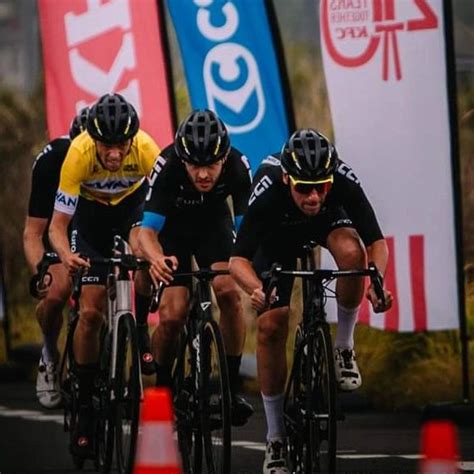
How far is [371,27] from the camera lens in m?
16.5

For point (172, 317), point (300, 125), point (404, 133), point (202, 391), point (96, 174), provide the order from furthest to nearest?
1. point (300, 125)
2. point (404, 133)
3. point (96, 174)
4. point (172, 317)
5. point (202, 391)

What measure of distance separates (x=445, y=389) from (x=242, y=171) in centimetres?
425

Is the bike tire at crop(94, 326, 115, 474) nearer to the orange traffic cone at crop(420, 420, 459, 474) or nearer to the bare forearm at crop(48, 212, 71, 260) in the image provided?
the bare forearm at crop(48, 212, 71, 260)

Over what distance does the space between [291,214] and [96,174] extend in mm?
2126

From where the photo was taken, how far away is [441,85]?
16391 millimetres

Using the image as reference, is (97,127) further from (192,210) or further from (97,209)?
(97,209)

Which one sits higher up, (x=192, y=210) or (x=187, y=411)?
(x=192, y=210)

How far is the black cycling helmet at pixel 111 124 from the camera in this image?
512 inches

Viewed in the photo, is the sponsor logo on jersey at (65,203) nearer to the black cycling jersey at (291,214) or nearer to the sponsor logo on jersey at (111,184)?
the sponsor logo on jersey at (111,184)

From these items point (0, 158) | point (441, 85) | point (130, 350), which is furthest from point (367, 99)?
point (130, 350)

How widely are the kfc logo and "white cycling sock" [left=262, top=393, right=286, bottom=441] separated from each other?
473 cm

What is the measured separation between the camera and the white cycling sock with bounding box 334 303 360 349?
12430 millimetres

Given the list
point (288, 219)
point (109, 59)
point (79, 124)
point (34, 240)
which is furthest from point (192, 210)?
point (109, 59)

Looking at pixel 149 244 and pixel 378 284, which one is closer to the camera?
pixel 378 284
